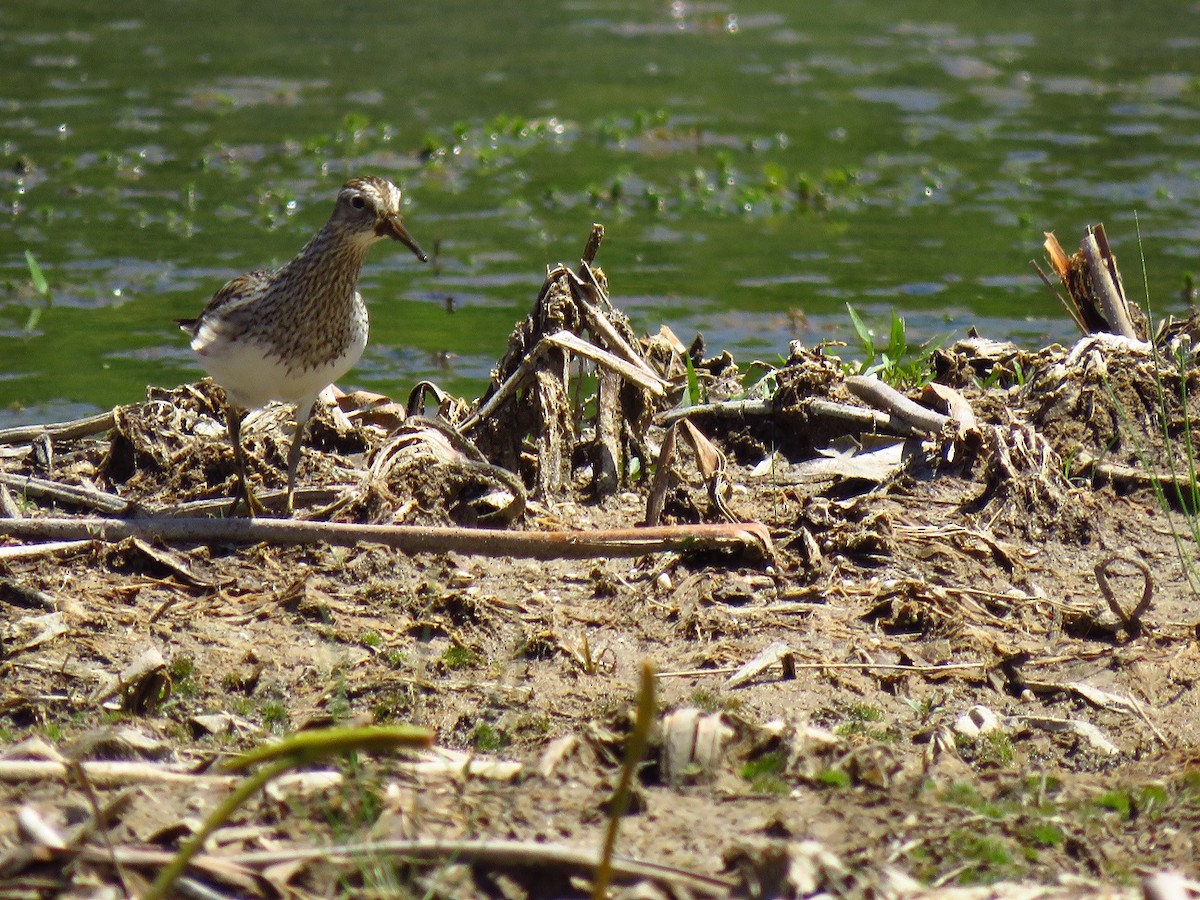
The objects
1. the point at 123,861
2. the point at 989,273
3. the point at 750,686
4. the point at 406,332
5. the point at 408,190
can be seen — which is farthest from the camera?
the point at 408,190

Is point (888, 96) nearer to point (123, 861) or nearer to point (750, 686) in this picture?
point (750, 686)

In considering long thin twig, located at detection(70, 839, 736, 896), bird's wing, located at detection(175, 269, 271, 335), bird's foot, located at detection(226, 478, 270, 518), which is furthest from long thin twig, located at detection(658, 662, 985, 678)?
bird's wing, located at detection(175, 269, 271, 335)

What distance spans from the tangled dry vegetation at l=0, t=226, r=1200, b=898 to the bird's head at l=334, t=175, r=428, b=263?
785 mm

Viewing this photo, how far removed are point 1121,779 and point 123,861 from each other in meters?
2.75

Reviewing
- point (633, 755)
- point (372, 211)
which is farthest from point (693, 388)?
point (633, 755)

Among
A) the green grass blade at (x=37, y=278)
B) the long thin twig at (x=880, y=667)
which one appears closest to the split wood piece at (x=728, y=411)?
the long thin twig at (x=880, y=667)

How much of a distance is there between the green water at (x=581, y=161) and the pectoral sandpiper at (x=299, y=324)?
259 cm

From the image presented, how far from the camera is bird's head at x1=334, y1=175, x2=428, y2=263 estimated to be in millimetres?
6500

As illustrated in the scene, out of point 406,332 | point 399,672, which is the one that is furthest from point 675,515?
point 406,332

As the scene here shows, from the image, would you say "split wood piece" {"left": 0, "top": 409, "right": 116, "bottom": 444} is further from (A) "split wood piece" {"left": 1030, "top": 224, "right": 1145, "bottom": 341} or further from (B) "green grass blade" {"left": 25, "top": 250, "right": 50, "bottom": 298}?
(A) "split wood piece" {"left": 1030, "top": 224, "right": 1145, "bottom": 341}

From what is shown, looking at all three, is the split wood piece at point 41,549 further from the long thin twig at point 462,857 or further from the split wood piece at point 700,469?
the long thin twig at point 462,857

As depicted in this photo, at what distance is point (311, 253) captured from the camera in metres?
6.51

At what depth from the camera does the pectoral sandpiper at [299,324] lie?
251 inches

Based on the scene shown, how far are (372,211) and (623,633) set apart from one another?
2.21m
